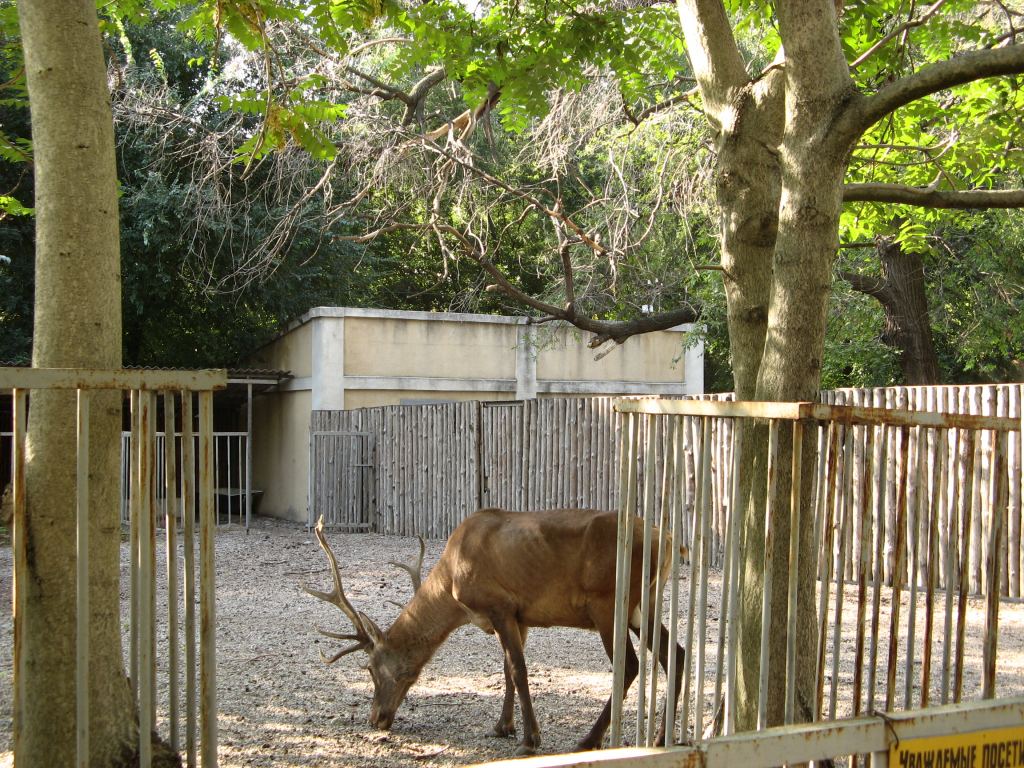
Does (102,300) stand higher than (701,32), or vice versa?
(701,32)

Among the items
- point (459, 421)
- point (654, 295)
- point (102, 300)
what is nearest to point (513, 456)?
point (459, 421)

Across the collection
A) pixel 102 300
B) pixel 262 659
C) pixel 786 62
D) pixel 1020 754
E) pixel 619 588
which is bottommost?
pixel 262 659

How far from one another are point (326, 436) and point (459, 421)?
3609 mm

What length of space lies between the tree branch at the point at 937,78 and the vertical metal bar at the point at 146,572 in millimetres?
2653

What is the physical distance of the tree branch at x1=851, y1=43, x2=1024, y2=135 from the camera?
3.46 m

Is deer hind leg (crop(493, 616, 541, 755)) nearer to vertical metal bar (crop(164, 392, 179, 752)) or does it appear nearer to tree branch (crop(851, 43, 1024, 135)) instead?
vertical metal bar (crop(164, 392, 179, 752))

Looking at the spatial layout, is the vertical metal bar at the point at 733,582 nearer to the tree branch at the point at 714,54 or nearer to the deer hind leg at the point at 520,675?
the tree branch at the point at 714,54

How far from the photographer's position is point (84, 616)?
287cm

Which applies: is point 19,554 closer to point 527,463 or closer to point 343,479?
point 527,463

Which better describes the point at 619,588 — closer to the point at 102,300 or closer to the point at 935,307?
the point at 102,300

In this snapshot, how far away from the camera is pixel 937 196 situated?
435 centimetres

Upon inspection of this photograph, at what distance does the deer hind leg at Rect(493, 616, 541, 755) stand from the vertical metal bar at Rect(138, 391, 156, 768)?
2756 mm

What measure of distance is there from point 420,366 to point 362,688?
43.0ft

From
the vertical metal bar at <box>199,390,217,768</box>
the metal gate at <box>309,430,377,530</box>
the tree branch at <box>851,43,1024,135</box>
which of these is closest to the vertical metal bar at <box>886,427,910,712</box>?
the tree branch at <box>851,43,1024,135</box>
